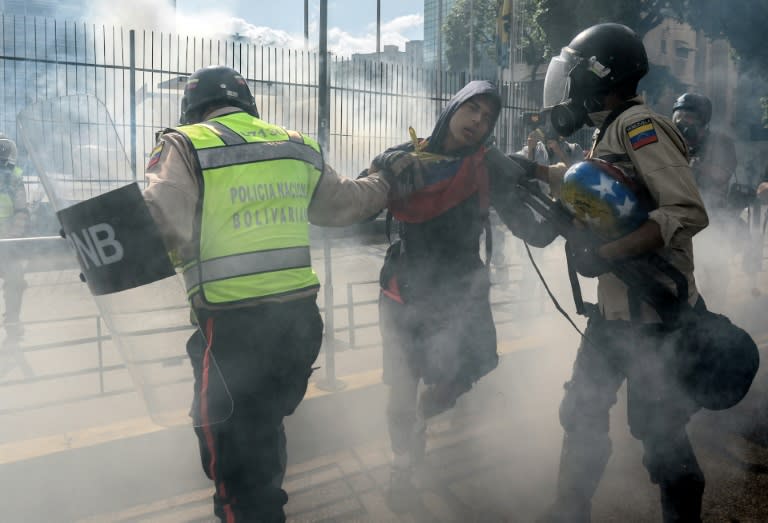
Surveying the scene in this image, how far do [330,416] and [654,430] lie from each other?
179 centimetres

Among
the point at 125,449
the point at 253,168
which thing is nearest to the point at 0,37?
the point at 125,449

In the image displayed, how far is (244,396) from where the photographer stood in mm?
2271

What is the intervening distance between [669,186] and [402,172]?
3.52 ft

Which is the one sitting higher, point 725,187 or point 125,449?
point 725,187

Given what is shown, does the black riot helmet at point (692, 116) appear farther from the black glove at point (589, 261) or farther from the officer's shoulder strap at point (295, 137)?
the officer's shoulder strap at point (295, 137)

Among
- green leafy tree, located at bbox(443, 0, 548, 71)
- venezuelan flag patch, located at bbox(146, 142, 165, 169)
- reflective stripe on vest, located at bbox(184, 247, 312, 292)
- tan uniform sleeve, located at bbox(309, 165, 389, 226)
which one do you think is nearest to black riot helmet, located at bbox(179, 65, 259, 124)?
venezuelan flag patch, located at bbox(146, 142, 165, 169)

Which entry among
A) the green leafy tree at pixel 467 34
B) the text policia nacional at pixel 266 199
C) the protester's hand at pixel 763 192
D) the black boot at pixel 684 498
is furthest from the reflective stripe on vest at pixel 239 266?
the green leafy tree at pixel 467 34

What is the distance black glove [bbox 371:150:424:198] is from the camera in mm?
2844

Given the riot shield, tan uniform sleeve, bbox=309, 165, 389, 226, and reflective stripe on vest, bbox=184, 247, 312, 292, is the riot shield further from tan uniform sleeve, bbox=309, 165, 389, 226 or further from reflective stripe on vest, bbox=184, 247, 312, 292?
tan uniform sleeve, bbox=309, 165, 389, 226

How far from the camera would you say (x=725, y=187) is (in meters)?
5.99

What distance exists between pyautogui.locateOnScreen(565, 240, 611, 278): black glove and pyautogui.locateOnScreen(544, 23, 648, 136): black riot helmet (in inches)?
18.4

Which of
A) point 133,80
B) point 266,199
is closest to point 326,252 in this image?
point 266,199

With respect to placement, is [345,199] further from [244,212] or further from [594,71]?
[594,71]

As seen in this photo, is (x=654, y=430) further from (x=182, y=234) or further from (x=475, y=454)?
(x=182, y=234)
